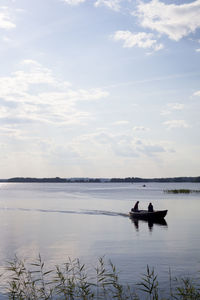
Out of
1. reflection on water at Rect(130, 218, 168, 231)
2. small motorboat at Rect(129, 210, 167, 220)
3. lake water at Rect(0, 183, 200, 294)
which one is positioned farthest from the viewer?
small motorboat at Rect(129, 210, 167, 220)

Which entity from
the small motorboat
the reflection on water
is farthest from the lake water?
the small motorboat

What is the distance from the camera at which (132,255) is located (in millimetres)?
26031

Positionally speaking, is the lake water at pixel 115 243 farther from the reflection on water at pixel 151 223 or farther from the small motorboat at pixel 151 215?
the small motorboat at pixel 151 215

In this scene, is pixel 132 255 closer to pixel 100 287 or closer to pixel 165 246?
pixel 165 246

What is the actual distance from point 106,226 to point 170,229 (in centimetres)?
763

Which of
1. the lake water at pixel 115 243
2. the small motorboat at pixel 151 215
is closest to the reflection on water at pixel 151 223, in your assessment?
the lake water at pixel 115 243

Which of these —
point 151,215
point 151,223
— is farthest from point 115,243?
point 151,215

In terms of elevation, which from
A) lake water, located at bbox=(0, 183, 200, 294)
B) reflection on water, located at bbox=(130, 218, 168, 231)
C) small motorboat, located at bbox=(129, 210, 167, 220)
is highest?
small motorboat, located at bbox=(129, 210, 167, 220)

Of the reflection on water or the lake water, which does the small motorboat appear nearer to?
the reflection on water

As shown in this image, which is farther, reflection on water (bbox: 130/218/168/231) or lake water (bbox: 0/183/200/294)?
reflection on water (bbox: 130/218/168/231)

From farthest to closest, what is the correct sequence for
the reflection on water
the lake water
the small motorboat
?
the small motorboat, the reflection on water, the lake water

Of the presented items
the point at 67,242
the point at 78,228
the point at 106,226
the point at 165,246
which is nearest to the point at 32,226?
the point at 78,228

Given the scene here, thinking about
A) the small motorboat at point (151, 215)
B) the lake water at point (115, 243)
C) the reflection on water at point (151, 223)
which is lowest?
the reflection on water at point (151, 223)

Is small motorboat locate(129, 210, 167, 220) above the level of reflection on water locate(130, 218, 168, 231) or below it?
above
